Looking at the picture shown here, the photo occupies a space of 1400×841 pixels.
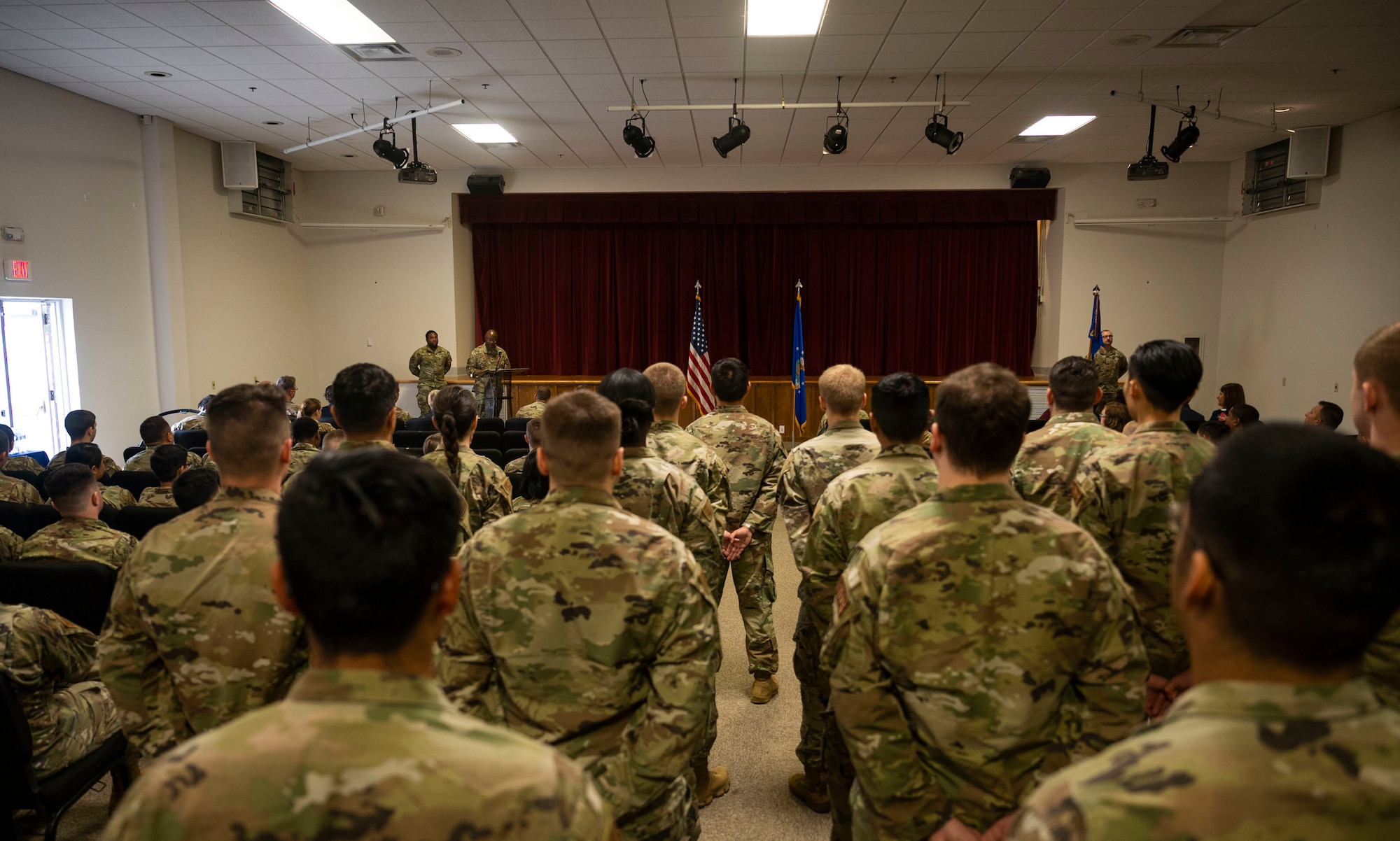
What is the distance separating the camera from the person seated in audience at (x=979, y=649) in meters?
1.49

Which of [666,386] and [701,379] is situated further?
[701,379]

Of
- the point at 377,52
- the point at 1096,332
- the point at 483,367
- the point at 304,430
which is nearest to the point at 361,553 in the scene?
the point at 304,430

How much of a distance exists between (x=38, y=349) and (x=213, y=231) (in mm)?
2641

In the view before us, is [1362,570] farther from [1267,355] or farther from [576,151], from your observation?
[1267,355]

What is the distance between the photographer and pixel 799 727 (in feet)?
11.7

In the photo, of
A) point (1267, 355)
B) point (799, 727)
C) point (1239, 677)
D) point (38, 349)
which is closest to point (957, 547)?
point (1239, 677)

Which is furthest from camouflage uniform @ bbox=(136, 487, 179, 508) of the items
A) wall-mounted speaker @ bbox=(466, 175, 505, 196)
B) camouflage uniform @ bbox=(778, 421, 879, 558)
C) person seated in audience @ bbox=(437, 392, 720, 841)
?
wall-mounted speaker @ bbox=(466, 175, 505, 196)

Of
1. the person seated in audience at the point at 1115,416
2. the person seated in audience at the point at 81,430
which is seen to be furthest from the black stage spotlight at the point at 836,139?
the person seated in audience at the point at 81,430

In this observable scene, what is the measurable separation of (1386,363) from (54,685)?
3700mm

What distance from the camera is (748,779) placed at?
3158 millimetres

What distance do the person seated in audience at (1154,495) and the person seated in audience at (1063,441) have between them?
50 centimetres

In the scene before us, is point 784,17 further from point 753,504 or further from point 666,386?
A: point 753,504

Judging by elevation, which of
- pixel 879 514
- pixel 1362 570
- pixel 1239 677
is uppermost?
pixel 1362 570

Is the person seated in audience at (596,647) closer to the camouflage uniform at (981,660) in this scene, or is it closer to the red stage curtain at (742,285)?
the camouflage uniform at (981,660)
